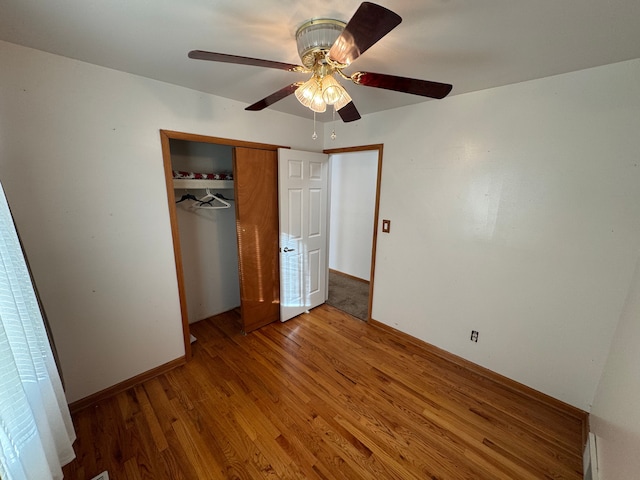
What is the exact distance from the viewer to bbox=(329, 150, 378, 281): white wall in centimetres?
390

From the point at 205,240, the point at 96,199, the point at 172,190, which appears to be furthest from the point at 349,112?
the point at 205,240

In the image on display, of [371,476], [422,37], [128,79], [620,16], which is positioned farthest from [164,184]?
[620,16]

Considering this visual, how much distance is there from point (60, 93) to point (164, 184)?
0.70 metres

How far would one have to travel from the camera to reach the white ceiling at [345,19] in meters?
1.00

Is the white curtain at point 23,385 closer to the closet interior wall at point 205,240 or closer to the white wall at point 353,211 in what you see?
the closet interior wall at point 205,240

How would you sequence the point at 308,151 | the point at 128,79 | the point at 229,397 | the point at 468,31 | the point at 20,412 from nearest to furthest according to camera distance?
the point at 20,412 → the point at 468,31 → the point at 128,79 → the point at 229,397 → the point at 308,151

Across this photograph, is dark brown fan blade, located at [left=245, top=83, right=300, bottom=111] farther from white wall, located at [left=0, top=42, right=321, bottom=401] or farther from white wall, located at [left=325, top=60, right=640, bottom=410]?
white wall, located at [left=325, top=60, right=640, bottom=410]

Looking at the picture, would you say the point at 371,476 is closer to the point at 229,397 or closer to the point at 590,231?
the point at 229,397

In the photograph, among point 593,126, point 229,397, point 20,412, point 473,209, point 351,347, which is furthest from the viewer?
point 351,347

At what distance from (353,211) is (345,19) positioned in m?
3.19

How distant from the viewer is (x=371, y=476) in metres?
1.35

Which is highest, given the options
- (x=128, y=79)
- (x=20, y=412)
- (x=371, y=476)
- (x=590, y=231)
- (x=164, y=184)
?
(x=128, y=79)

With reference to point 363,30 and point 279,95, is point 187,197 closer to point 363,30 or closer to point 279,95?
point 279,95

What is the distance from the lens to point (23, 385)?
0.80m
